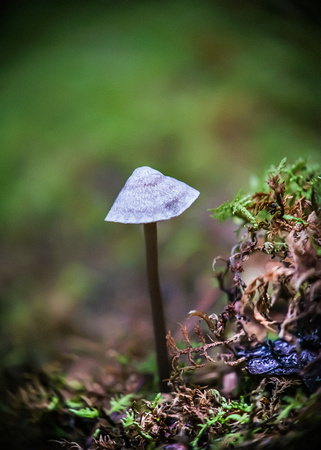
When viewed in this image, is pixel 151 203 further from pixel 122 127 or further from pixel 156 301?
pixel 122 127

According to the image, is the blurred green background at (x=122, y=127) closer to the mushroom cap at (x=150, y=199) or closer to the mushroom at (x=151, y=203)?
the mushroom at (x=151, y=203)

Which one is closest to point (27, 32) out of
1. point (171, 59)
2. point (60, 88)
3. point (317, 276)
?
point (60, 88)

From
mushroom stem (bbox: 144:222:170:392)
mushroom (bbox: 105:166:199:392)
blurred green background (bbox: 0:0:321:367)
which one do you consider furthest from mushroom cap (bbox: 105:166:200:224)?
blurred green background (bbox: 0:0:321:367)

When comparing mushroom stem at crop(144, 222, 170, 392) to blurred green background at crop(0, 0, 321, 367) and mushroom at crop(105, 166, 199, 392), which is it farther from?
blurred green background at crop(0, 0, 321, 367)

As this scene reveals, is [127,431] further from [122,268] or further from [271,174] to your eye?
[122,268]

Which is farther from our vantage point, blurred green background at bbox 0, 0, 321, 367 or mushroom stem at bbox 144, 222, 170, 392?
blurred green background at bbox 0, 0, 321, 367

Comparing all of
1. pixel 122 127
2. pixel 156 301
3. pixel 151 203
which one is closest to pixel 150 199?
pixel 151 203
